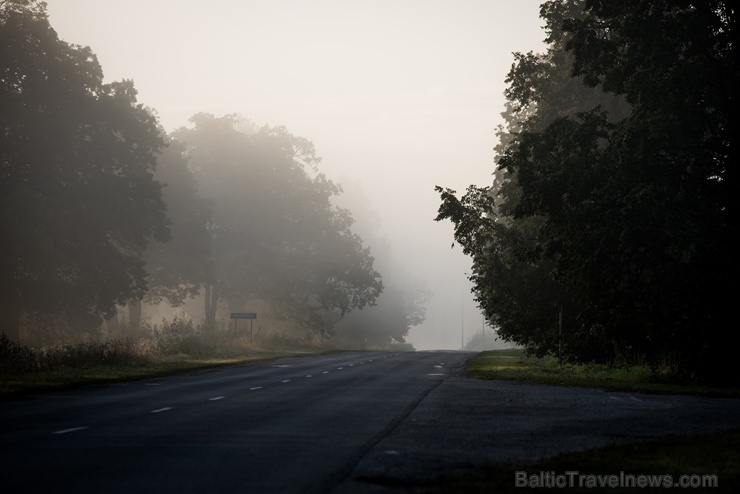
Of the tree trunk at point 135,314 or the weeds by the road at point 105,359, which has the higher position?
the tree trunk at point 135,314

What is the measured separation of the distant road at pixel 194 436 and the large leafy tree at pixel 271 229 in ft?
180

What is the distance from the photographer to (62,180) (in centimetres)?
A: 5203

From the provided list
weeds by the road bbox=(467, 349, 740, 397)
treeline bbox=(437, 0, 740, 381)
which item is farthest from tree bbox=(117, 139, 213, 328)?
treeline bbox=(437, 0, 740, 381)

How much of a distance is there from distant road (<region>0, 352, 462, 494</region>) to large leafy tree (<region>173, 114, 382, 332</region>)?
180 ft

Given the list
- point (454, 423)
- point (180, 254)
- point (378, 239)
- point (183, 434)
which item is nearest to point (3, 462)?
point (183, 434)

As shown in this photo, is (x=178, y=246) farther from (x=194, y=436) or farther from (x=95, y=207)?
(x=194, y=436)

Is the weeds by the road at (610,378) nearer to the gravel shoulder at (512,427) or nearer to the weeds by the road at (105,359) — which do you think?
the gravel shoulder at (512,427)

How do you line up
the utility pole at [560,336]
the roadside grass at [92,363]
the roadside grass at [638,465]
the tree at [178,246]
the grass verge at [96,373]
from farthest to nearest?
1. the tree at [178,246]
2. the utility pole at [560,336]
3. the roadside grass at [92,363]
4. the grass verge at [96,373]
5. the roadside grass at [638,465]

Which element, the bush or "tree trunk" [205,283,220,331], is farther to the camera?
"tree trunk" [205,283,220,331]

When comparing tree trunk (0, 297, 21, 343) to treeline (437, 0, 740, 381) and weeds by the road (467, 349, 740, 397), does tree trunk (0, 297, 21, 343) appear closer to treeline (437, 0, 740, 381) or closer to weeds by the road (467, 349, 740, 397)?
weeds by the road (467, 349, 740, 397)

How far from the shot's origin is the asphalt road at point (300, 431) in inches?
382

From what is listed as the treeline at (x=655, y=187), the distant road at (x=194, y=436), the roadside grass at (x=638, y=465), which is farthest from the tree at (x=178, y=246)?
the roadside grass at (x=638, y=465)

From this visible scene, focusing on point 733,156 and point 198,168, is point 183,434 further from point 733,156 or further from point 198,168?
point 198,168

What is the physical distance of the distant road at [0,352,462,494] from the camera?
953 centimetres
